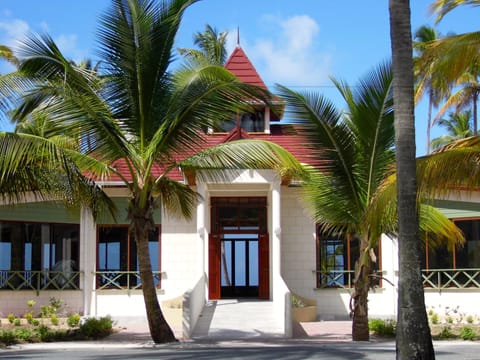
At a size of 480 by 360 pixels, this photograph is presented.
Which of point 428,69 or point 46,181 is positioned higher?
point 428,69

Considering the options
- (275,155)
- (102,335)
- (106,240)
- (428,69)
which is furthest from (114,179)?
(428,69)

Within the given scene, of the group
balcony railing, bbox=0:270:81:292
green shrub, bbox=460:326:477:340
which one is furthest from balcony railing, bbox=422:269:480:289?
balcony railing, bbox=0:270:81:292

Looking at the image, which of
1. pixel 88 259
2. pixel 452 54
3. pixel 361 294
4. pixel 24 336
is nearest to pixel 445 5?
pixel 452 54

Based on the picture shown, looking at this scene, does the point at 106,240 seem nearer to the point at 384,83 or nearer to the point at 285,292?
the point at 285,292

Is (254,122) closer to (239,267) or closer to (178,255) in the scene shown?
(239,267)

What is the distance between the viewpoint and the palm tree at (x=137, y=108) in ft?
50.5

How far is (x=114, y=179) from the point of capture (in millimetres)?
23859

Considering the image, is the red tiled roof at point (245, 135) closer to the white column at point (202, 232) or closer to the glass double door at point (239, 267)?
the white column at point (202, 232)

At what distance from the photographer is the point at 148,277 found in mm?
16688

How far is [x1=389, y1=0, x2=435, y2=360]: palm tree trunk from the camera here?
30.3 feet

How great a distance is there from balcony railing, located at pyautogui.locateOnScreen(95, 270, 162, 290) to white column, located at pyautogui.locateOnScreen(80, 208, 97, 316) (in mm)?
256

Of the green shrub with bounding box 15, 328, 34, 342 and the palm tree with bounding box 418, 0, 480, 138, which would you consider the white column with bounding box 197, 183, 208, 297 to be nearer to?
the green shrub with bounding box 15, 328, 34, 342

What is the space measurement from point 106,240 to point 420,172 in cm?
1470

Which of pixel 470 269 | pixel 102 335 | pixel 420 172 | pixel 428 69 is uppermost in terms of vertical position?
pixel 428 69
